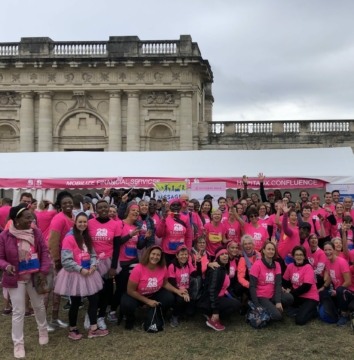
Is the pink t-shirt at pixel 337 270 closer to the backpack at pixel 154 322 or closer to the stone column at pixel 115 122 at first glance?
the backpack at pixel 154 322

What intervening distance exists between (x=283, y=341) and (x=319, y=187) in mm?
7728

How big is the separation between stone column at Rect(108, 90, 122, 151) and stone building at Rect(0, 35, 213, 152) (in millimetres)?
50

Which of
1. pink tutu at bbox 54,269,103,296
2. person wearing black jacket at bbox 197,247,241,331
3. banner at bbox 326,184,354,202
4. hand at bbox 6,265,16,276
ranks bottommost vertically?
person wearing black jacket at bbox 197,247,241,331

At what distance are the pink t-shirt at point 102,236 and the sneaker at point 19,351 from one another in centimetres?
149

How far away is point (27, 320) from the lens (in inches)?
260

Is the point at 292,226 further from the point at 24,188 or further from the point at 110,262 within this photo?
the point at 24,188

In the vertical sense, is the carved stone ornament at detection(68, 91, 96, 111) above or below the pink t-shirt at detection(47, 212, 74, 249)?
above

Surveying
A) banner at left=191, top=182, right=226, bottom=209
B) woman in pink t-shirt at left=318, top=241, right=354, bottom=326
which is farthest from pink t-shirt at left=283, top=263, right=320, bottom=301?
banner at left=191, top=182, right=226, bottom=209

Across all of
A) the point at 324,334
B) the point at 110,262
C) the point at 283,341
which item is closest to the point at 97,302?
the point at 110,262

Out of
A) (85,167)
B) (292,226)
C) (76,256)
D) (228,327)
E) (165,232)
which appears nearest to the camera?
(76,256)

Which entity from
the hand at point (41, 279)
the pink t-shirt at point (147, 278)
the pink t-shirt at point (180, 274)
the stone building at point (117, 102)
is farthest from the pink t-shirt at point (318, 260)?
the stone building at point (117, 102)

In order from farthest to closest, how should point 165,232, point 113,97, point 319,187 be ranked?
point 113,97
point 319,187
point 165,232

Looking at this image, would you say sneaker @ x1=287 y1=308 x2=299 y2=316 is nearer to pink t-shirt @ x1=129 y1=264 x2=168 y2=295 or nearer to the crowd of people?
the crowd of people

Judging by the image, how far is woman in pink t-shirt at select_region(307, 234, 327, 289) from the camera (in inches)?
274
